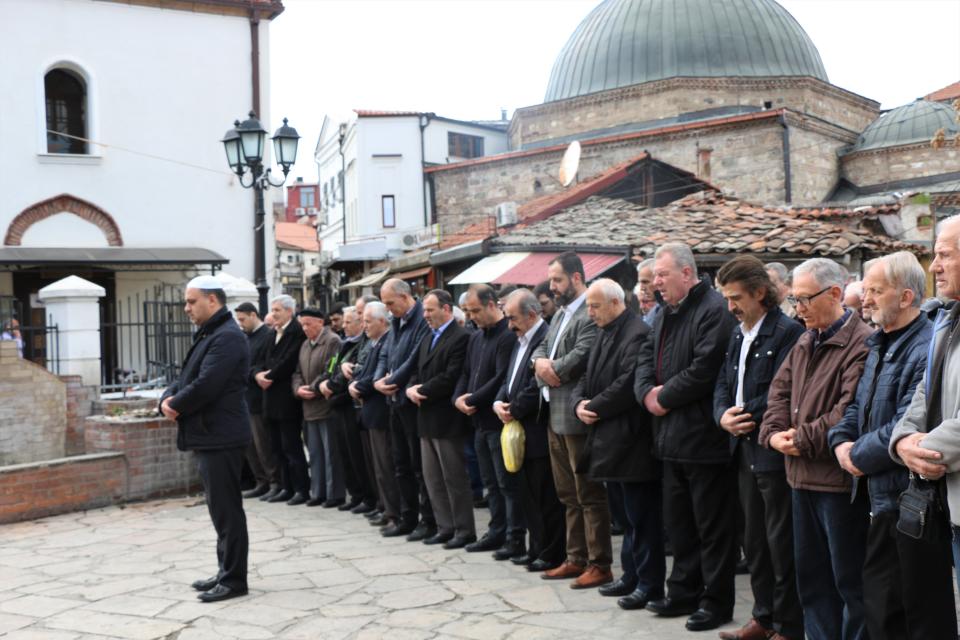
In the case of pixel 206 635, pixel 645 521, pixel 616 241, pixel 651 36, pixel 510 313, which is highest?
pixel 651 36

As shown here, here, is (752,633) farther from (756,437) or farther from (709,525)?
(756,437)

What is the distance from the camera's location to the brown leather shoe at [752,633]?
478cm

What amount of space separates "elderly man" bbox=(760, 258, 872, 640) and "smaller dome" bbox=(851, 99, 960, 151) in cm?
2879

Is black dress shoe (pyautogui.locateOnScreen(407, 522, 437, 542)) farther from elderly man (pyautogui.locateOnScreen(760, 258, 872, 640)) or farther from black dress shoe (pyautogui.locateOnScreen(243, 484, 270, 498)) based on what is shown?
elderly man (pyautogui.locateOnScreen(760, 258, 872, 640))

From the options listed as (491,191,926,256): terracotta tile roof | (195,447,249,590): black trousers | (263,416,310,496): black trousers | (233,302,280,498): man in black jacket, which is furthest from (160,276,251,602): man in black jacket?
(491,191,926,256): terracotta tile roof

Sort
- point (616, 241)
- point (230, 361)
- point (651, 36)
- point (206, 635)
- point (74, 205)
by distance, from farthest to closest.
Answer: point (651, 36)
point (74, 205)
point (616, 241)
point (230, 361)
point (206, 635)

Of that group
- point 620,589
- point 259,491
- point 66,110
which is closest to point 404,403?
point 620,589

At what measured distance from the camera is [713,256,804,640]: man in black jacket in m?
4.62

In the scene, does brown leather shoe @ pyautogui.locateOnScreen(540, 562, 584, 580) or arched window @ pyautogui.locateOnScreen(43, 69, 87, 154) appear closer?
brown leather shoe @ pyautogui.locateOnScreen(540, 562, 584, 580)

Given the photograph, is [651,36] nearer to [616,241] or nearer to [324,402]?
[616,241]

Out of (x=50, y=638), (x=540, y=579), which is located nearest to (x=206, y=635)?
(x=50, y=638)

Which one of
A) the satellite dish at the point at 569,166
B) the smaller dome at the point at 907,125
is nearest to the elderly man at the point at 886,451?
the satellite dish at the point at 569,166

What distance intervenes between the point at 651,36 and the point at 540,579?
30.5m

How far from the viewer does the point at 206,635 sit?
527cm
